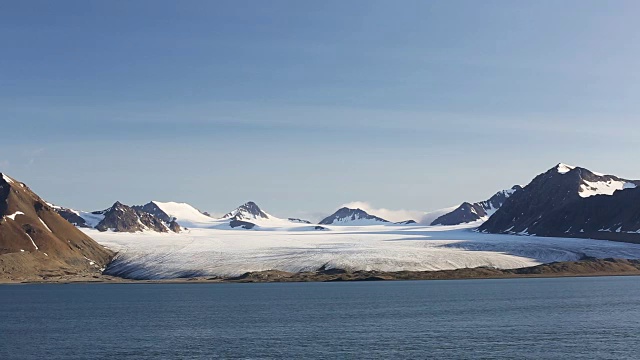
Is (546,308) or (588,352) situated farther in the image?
(546,308)

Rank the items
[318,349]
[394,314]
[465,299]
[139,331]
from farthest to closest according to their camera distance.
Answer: [465,299] < [394,314] < [139,331] < [318,349]

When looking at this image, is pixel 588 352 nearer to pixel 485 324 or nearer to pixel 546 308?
pixel 485 324

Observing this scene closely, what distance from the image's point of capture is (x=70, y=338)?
86375 millimetres

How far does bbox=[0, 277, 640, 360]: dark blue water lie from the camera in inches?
2872

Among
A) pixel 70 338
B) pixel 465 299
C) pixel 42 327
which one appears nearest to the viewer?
pixel 70 338

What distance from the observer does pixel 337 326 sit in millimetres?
94500

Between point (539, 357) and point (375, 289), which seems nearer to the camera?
point (539, 357)

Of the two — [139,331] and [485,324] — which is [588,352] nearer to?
[485,324]

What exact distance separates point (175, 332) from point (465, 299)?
61.1 metres

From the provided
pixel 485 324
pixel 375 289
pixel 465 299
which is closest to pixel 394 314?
pixel 485 324

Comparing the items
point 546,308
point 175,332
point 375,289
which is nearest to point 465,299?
point 546,308

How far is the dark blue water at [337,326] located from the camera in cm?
7294

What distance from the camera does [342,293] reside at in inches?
6304

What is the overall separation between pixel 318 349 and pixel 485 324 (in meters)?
26.5
